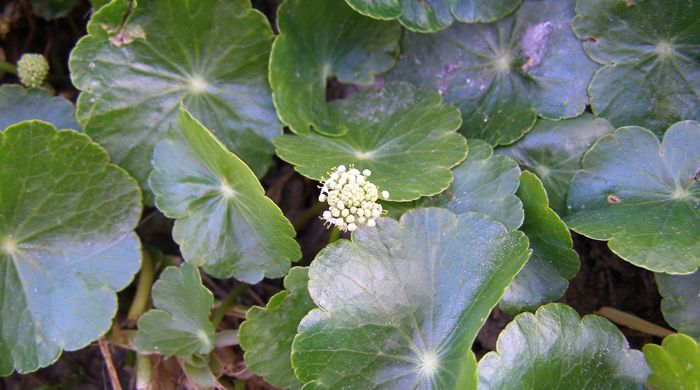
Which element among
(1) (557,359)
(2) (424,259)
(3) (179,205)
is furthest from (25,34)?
(1) (557,359)

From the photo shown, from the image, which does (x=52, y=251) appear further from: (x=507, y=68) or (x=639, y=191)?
(x=639, y=191)

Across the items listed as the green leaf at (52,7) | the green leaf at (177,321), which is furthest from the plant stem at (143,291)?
the green leaf at (52,7)

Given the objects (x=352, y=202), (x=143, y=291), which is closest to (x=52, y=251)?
(x=143, y=291)

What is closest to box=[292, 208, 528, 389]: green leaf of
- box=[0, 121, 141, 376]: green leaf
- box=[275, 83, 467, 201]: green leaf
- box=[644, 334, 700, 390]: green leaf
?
box=[275, 83, 467, 201]: green leaf

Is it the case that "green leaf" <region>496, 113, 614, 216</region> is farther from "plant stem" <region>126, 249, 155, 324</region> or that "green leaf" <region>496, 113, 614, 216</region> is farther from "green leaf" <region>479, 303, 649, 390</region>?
"plant stem" <region>126, 249, 155, 324</region>

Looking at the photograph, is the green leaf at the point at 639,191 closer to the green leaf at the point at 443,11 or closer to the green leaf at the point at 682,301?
the green leaf at the point at 682,301

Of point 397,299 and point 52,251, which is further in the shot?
point 52,251
